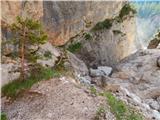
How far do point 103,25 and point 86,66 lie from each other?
18.6 feet

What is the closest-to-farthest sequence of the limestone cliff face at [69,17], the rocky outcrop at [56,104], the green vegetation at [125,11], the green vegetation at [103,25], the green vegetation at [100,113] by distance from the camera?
the green vegetation at [100,113] < the rocky outcrop at [56,104] < the limestone cliff face at [69,17] < the green vegetation at [103,25] < the green vegetation at [125,11]

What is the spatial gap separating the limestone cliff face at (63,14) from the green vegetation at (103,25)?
1.58 ft

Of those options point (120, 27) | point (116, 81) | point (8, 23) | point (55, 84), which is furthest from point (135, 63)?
point (55, 84)

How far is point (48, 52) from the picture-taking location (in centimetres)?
3397

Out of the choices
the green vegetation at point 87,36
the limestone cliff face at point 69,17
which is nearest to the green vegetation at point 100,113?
the limestone cliff face at point 69,17

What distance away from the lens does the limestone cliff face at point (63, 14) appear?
32463mm

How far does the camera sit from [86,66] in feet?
136

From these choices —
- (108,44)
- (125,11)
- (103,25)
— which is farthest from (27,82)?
(125,11)

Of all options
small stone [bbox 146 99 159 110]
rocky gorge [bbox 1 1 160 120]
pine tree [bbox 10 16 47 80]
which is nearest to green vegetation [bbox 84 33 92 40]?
rocky gorge [bbox 1 1 160 120]

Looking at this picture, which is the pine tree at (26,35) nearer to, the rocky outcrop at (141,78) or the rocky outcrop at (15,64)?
the rocky outcrop at (15,64)

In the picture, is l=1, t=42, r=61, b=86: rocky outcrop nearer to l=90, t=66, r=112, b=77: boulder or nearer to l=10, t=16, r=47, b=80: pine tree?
l=10, t=16, r=47, b=80: pine tree

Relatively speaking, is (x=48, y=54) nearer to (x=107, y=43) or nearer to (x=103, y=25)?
(x=103, y=25)

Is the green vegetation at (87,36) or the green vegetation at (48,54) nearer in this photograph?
the green vegetation at (48,54)

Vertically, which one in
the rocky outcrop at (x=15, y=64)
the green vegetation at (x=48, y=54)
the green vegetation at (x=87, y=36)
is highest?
the green vegetation at (x=87, y=36)
